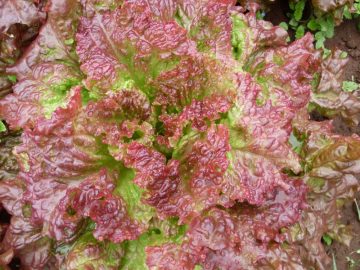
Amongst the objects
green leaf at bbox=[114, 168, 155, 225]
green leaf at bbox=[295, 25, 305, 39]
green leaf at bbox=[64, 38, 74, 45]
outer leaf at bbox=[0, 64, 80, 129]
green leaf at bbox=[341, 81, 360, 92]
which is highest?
green leaf at bbox=[64, 38, 74, 45]

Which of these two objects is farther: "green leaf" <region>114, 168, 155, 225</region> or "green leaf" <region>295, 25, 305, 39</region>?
"green leaf" <region>295, 25, 305, 39</region>

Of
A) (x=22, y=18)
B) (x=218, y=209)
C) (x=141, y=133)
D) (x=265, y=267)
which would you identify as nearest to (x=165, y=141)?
(x=141, y=133)

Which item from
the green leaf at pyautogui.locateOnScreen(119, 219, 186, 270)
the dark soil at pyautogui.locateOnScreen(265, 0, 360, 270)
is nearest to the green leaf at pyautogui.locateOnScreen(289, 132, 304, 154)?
the dark soil at pyautogui.locateOnScreen(265, 0, 360, 270)

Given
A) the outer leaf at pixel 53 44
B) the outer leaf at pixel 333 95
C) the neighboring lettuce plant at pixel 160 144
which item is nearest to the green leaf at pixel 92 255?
the neighboring lettuce plant at pixel 160 144

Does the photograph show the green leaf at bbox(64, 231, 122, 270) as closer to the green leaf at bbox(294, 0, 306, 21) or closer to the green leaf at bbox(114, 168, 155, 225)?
the green leaf at bbox(114, 168, 155, 225)

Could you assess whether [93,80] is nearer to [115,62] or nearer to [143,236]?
[115,62]

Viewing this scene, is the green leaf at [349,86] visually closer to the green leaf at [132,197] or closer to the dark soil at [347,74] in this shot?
the dark soil at [347,74]
